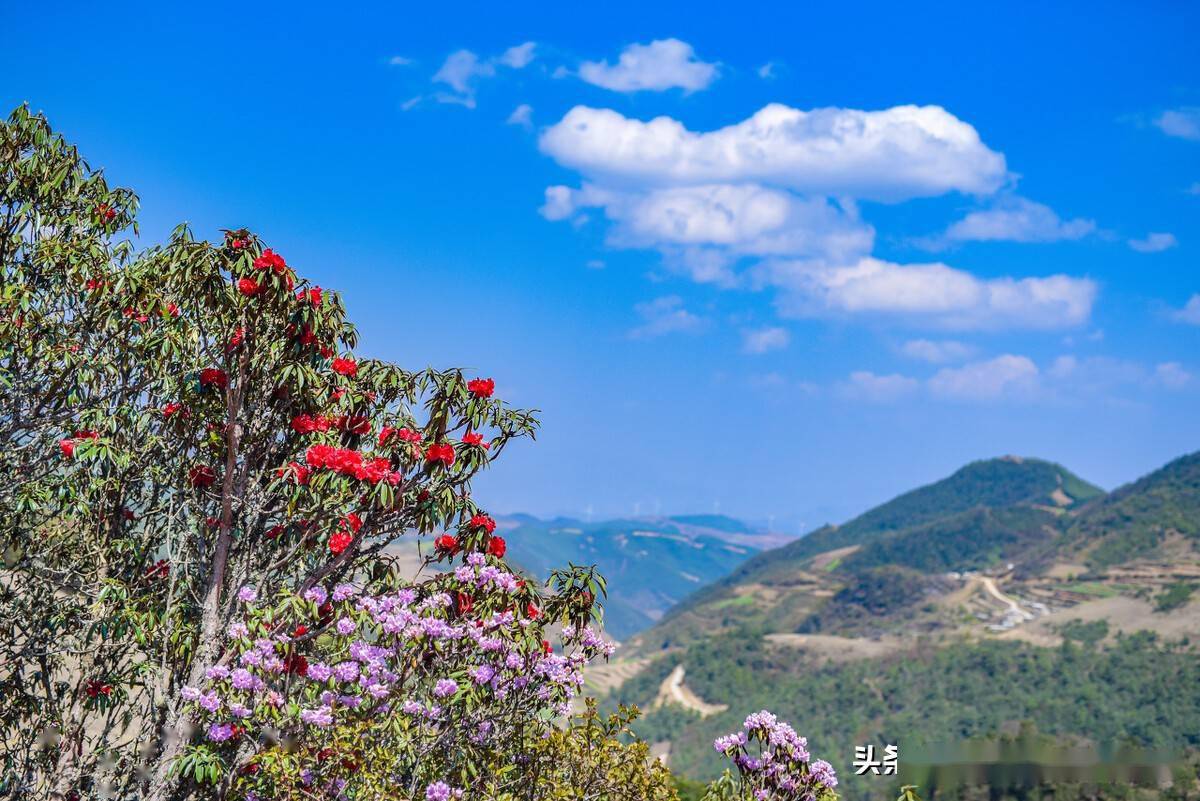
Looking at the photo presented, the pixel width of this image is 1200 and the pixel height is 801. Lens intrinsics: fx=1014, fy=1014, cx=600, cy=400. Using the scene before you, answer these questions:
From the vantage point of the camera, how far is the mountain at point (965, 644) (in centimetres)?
8425

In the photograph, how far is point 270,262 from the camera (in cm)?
745

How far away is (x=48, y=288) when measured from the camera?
9000 mm

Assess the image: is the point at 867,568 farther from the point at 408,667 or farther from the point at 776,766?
the point at 408,667

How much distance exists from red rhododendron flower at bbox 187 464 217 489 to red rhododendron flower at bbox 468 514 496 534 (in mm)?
2170

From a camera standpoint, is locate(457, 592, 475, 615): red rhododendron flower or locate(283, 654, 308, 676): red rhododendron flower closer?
locate(283, 654, 308, 676): red rhododendron flower

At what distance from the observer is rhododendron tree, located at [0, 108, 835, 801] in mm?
7043

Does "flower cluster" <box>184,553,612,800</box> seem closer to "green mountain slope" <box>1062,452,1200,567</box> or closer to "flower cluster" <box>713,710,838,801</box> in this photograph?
"flower cluster" <box>713,710,838,801</box>

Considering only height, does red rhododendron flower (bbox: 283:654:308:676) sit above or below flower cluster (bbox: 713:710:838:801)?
above

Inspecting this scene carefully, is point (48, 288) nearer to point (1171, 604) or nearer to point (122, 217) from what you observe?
point (122, 217)

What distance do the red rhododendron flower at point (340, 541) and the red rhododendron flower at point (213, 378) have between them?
5.10ft

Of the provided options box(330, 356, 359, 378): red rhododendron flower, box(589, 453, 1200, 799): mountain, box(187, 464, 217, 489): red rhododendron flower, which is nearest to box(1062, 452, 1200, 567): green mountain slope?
box(589, 453, 1200, 799): mountain

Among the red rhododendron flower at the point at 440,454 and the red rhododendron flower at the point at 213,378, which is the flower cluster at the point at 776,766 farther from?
the red rhododendron flower at the point at 213,378

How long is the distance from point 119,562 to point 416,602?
279 centimetres

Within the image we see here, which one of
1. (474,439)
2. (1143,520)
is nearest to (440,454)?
(474,439)
